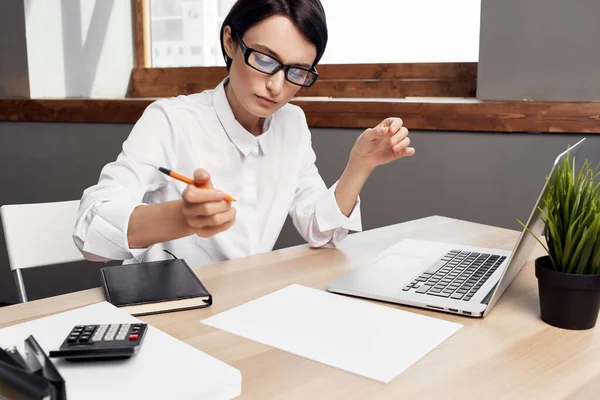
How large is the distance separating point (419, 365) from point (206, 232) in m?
0.34

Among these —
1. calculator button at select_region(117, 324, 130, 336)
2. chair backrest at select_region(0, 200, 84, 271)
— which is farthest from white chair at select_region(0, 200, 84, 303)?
calculator button at select_region(117, 324, 130, 336)

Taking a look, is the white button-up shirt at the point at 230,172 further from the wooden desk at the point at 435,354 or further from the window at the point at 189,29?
the window at the point at 189,29

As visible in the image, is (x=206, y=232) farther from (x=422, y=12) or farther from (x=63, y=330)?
(x=422, y=12)

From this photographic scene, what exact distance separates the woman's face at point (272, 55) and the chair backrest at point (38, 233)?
1.97 feet

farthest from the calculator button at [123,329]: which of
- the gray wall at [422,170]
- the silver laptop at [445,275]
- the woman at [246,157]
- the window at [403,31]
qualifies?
the window at [403,31]

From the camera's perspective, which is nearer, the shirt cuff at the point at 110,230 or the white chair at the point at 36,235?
the shirt cuff at the point at 110,230

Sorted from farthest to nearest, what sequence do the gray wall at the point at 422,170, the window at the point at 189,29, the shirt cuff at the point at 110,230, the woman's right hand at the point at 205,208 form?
1. the window at the point at 189,29
2. the gray wall at the point at 422,170
3. the shirt cuff at the point at 110,230
4. the woman's right hand at the point at 205,208

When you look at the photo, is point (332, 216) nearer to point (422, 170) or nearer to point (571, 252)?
point (571, 252)

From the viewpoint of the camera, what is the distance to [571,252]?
0.80 metres

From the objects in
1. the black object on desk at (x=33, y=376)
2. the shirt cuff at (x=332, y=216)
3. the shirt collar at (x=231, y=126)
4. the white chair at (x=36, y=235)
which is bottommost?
the white chair at (x=36, y=235)

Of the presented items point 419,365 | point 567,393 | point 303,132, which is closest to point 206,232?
point 419,365

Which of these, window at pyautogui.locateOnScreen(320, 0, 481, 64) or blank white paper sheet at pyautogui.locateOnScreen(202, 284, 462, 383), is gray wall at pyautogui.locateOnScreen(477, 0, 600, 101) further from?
blank white paper sheet at pyautogui.locateOnScreen(202, 284, 462, 383)

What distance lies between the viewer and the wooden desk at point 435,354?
2.06ft

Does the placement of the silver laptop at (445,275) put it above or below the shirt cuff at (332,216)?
below
